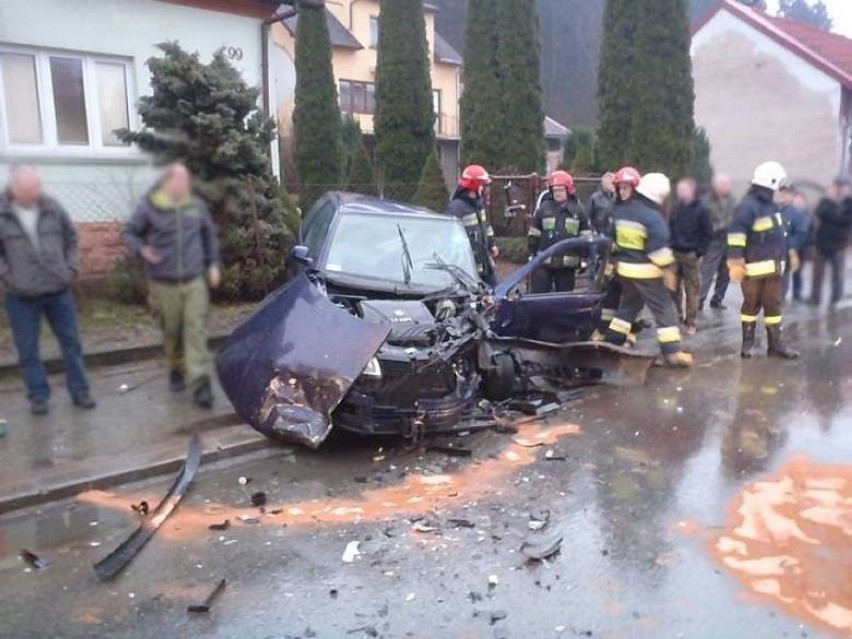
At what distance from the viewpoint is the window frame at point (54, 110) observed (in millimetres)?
9570

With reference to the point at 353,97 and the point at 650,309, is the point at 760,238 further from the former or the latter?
the point at 353,97

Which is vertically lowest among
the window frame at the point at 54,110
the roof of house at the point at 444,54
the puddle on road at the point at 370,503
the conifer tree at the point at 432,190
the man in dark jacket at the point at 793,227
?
the puddle on road at the point at 370,503

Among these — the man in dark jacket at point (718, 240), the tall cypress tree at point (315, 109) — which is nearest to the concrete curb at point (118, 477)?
the man in dark jacket at point (718, 240)

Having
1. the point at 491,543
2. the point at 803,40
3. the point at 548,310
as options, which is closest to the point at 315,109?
the point at 803,40

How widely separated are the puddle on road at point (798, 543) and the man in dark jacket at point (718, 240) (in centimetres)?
503

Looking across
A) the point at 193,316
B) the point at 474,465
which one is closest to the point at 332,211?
the point at 193,316

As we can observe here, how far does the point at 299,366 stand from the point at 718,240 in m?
7.13

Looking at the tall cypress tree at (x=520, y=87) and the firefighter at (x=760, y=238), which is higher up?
the tall cypress tree at (x=520, y=87)

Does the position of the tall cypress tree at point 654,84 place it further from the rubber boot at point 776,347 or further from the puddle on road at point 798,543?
the puddle on road at point 798,543

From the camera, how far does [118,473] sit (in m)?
5.18

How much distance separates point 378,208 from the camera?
296 inches

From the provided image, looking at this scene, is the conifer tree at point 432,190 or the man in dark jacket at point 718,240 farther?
the conifer tree at point 432,190

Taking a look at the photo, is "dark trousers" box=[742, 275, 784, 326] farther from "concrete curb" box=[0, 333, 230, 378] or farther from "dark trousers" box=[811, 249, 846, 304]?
"concrete curb" box=[0, 333, 230, 378]

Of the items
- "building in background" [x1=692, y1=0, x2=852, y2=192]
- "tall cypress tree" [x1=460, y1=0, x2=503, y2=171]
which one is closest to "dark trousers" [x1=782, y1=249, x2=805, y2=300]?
"tall cypress tree" [x1=460, y1=0, x2=503, y2=171]
